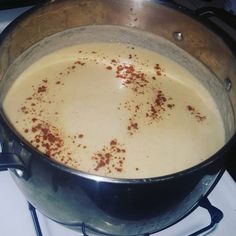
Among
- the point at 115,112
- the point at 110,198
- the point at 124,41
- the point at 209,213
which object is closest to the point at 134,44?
the point at 124,41

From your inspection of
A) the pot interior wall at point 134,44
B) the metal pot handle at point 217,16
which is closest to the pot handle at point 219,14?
the metal pot handle at point 217,16

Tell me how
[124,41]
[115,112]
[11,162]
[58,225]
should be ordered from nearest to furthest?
1. [11,162]
2. [58,225]
3. [115,112]
4. [124,41]

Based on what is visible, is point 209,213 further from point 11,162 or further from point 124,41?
point 124,41

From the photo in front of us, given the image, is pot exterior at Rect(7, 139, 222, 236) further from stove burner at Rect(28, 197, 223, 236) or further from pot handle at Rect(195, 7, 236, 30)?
pot handle at Rect(195, 7, 236, 30)

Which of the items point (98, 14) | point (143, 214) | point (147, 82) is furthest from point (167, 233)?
point (98, 14)

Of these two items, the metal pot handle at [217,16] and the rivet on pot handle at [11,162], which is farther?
the metal pot handle at [217,16]

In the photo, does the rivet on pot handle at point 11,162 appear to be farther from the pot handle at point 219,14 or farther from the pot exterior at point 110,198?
the pot handle at point 219,14
